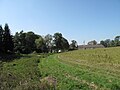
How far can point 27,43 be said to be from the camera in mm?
112062

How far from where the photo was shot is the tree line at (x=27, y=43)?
8628 centimetres

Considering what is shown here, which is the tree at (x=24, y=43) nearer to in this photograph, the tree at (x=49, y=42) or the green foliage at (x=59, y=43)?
the tree at (x=49, y=42)

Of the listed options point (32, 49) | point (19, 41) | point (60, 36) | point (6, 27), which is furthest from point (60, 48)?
point (6, 27)

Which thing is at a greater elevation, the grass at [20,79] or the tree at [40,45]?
the tree at [40,45]

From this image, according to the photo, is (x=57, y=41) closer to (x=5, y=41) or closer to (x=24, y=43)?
(x=24, y=43)

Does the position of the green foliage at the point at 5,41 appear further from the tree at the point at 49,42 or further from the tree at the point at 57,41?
the tree at the point at 57,41

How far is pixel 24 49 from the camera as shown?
10444 cm

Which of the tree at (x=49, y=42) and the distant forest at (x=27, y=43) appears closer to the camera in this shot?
the distant forest at (x=27, y=43)

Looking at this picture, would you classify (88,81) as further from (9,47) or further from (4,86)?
(9,47)

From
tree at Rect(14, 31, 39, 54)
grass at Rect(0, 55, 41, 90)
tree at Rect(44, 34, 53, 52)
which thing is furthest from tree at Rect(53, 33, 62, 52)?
grass at Rect(0, 55, 41, 90)

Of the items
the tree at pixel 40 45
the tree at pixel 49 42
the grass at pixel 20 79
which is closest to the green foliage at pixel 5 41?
the tree at pixel 40 45

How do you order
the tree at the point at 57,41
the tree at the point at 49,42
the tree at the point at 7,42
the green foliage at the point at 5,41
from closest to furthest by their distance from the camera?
the green foliage at the point at 5,41
the tree at the point at 7,42
the tree at the point at 49,42
the tree at the point at 57,41

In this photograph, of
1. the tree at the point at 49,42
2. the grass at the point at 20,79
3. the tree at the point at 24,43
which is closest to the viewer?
the grass at the point at 20,79

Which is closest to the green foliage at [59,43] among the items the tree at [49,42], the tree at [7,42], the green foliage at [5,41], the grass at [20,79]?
the tree at [49,42]
